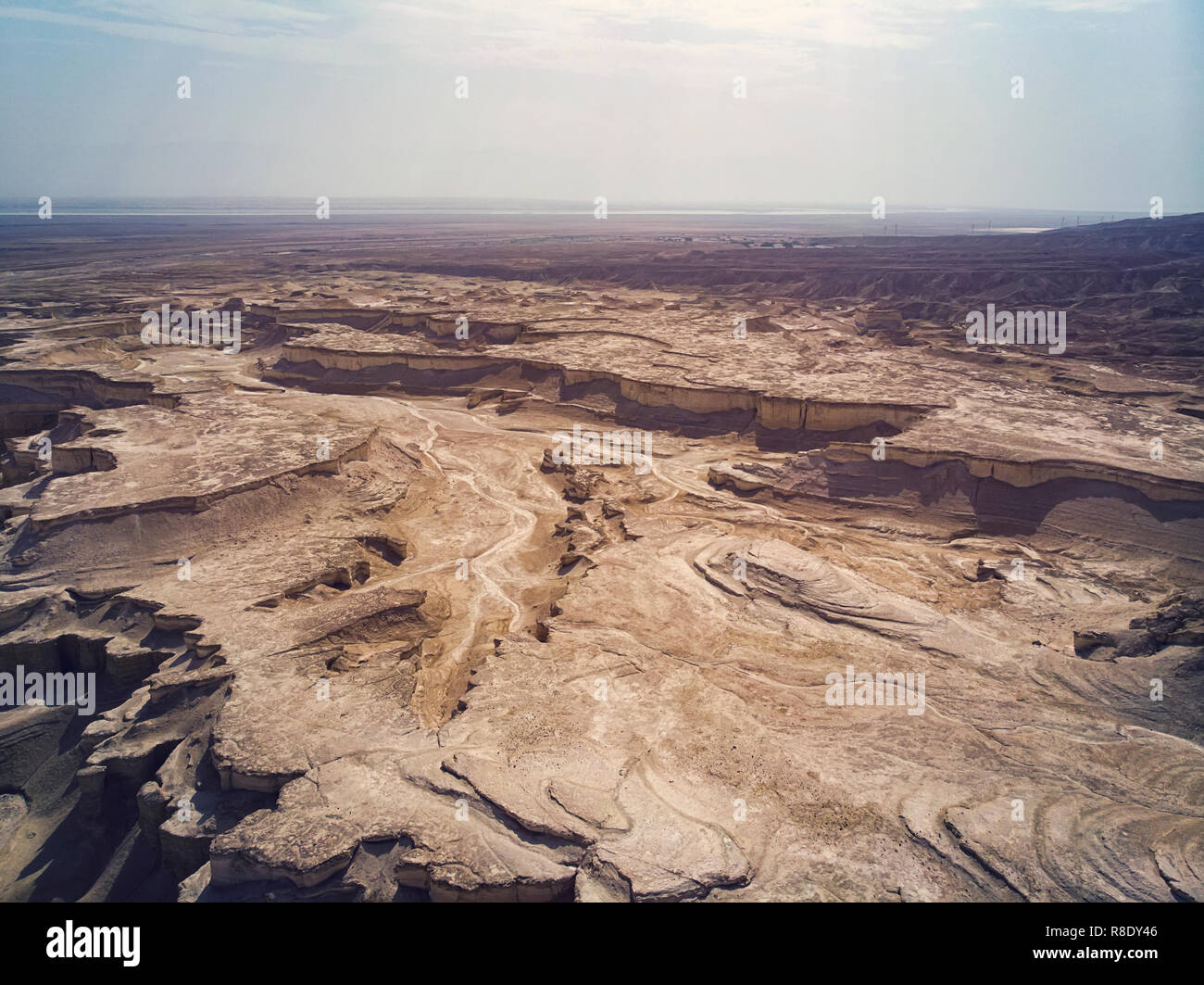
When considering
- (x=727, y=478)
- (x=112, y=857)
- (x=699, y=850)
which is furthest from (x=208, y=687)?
(x=727, y=478)

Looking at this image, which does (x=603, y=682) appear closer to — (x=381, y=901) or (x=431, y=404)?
(x=381, y=901)

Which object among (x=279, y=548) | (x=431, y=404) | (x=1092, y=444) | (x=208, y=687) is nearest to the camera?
(x=208, y=687)

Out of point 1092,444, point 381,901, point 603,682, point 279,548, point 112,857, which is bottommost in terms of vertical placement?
point 112,857
